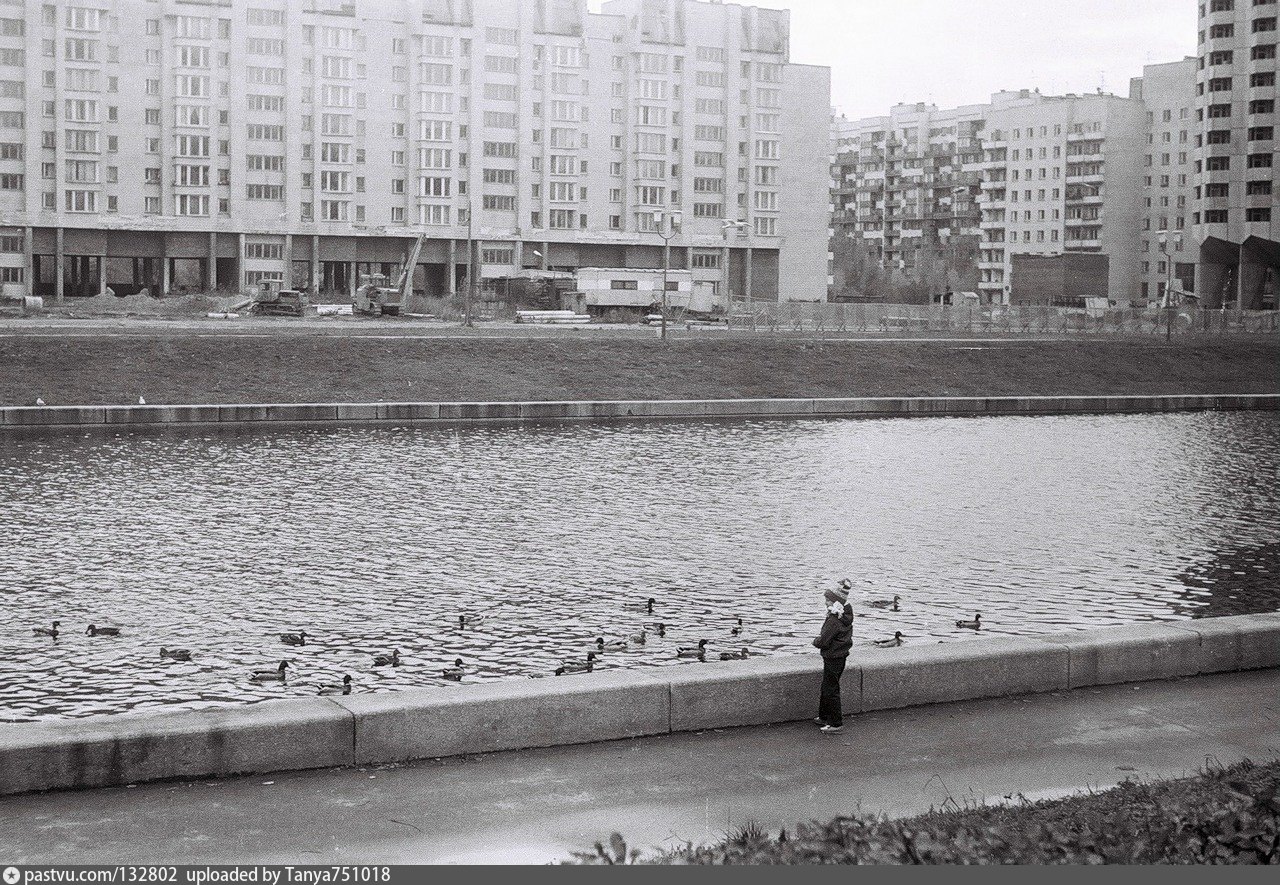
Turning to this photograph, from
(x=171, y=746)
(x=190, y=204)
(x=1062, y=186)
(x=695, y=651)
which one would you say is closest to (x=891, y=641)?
(x=695, y=651)

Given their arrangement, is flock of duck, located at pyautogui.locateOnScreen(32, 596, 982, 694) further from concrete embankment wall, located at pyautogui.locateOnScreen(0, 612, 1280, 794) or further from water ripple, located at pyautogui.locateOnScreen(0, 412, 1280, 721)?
concrete embankment wall, located at pyautogui.locateOnScreen(0, 612, 1280, 794)

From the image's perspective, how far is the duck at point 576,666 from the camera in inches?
A: 536

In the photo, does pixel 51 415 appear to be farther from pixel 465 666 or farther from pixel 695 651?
pixel 695 651

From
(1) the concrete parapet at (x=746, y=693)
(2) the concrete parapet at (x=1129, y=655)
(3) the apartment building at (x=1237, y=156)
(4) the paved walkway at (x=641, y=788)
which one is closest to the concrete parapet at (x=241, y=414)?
(1) the concrete parapet at (x=746, y=693)

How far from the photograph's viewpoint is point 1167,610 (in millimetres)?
17875

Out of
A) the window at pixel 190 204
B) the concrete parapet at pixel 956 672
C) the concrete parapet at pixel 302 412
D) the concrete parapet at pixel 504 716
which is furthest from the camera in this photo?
the window at pixel 190 204

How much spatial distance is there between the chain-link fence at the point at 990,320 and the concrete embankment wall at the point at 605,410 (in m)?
22.0

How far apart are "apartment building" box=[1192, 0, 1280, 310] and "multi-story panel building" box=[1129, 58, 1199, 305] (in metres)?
28.7

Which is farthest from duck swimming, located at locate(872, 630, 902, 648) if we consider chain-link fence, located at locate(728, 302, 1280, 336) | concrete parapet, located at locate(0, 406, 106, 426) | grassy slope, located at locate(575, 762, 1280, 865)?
chain-link fence, located at locate(728, 302, 1280, 336)

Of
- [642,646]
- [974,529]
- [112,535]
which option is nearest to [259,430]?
[112,535]

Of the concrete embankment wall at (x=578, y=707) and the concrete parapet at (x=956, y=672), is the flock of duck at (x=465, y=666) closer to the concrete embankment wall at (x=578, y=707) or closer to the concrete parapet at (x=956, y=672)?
the concrete embankment wall at (x=578, y=707)

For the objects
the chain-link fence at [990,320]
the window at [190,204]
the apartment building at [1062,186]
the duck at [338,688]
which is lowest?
the duck at [338,688]

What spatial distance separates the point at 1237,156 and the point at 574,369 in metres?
94.9

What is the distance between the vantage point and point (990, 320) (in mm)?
77000
